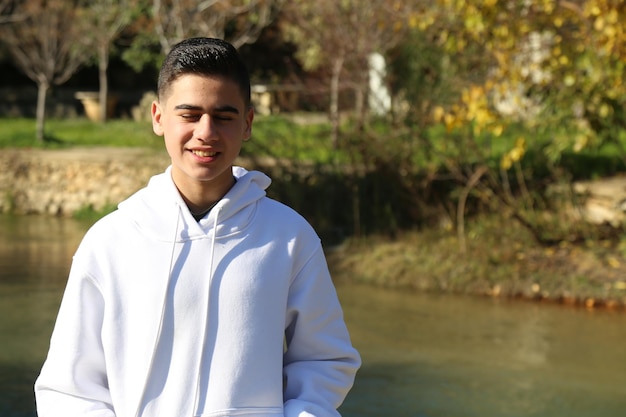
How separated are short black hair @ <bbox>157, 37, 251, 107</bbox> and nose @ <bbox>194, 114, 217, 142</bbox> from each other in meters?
0.09

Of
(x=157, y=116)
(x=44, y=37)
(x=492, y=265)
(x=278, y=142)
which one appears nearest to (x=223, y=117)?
(x=157, y=116)

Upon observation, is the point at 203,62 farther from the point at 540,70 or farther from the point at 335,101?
the point at 335,101

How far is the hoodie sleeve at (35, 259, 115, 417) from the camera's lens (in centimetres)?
190

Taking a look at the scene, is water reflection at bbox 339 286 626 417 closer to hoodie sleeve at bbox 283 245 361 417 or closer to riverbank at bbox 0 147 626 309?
riverbank at bbox 0 147 626 309

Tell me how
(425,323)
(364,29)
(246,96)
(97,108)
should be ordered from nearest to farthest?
(246,96) → (425,323) → (364,29) → (97,108)

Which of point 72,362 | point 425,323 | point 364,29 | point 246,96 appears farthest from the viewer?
point 364,29

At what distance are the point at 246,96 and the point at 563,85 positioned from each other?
7214mm

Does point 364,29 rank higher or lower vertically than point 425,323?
higher

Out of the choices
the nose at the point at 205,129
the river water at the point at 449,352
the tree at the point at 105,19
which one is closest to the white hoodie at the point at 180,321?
the nose at the point at 205,129

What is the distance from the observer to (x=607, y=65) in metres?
8.31

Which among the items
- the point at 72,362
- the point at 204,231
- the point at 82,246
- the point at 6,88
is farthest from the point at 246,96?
the point at 6,88

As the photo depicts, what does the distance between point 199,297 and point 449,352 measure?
5611 mm

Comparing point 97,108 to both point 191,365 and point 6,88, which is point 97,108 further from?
point 191,365

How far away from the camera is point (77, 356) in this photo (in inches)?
75.0
